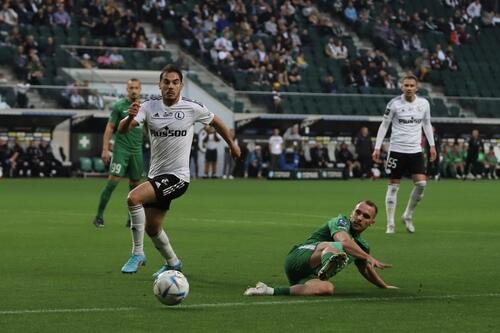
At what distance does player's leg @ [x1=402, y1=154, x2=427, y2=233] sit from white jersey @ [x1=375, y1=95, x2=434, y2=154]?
0.63 ft

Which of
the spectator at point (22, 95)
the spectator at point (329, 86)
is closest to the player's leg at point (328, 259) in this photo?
the spectator at point (22, 95)

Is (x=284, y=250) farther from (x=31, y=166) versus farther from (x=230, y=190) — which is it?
(x=31, y=166)

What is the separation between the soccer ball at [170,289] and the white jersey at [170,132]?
2.68 meters

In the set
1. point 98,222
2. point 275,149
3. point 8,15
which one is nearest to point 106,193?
point 98,222

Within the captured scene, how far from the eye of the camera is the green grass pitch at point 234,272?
30.9 ft

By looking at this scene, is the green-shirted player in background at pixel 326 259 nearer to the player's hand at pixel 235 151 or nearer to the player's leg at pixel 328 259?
the player's leg at pixel 328 259

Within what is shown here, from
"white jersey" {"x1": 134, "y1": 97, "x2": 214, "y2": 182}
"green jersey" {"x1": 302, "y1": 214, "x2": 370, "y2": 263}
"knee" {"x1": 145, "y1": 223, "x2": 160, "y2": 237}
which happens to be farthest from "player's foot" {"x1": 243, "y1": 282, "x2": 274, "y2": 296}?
"white jersey" {"x1": 134, "y1": 97, "x2": 214, "y2": 182}

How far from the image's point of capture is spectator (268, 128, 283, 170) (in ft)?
147

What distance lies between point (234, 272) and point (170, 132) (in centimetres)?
166

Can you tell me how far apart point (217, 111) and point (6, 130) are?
7.74 metres

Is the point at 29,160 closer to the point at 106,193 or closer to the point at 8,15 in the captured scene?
the point at 8,15

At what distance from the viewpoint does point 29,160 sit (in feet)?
136

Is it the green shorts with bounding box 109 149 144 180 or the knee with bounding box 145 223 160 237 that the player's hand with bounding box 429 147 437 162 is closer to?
the green shorts with bounding box 109 149 144 180

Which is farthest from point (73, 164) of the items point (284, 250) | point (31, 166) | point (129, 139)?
point (284, 250)
